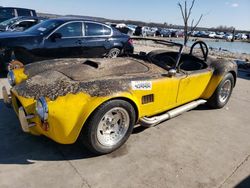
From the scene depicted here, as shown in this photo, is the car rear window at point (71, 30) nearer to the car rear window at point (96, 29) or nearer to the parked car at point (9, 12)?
the car rear window at point (96, 29)

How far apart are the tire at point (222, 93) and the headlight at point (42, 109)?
3352 millimetres

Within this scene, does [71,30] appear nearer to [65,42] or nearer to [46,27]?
[65,42]

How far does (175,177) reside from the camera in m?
2.91

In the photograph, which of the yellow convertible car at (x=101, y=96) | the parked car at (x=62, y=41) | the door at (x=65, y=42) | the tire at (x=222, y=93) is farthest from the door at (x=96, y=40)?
the tire at (x=222, y=93)

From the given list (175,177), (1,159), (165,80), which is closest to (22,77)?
(1,159)

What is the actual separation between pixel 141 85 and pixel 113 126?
0.64 meters

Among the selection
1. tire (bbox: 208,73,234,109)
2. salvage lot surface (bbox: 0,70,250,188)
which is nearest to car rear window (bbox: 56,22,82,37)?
salvage lot surface (bbox: 0,70,250,188)

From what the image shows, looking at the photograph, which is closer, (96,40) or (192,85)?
(192,85)

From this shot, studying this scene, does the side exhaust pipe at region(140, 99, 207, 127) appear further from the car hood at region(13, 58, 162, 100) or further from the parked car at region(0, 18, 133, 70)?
the parked car at region(0, 18, 133, 70)

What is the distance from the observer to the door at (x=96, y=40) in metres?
7.20

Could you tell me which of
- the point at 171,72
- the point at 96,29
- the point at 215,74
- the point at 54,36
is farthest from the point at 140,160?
the point at 96,29

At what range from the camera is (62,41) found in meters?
6.72

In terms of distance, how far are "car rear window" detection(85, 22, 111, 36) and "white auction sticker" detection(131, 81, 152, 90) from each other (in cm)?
428

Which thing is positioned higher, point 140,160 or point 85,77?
point 85,77
